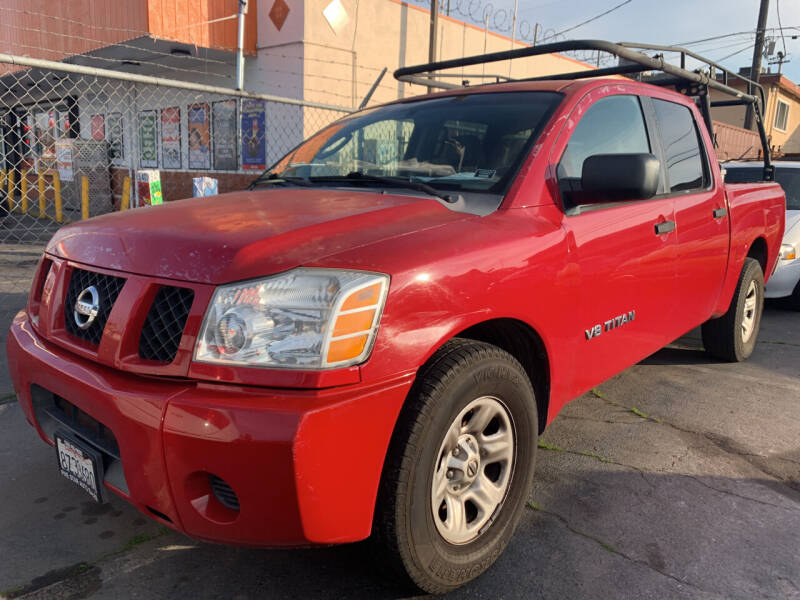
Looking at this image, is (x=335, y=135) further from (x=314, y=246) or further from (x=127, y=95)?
(x=127, y=95)

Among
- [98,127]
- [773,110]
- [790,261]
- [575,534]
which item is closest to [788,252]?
[790,261]

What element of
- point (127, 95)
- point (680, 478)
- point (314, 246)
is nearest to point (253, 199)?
point (314, 246)

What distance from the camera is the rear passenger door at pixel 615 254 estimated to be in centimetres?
253

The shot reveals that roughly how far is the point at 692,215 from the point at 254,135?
914 centimetres

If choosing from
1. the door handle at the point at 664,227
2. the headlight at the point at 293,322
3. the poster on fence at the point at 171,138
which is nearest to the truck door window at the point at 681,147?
the door handle at the point at 664,227

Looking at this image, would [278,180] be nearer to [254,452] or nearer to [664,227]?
[254,452]

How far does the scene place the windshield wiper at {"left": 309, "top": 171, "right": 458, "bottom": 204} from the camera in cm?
238

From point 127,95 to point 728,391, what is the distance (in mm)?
13064

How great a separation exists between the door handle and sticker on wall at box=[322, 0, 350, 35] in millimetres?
9058

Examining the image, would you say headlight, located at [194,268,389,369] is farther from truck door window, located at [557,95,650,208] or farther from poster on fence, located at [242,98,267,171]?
poster on fence, located at [242,98,267,171]

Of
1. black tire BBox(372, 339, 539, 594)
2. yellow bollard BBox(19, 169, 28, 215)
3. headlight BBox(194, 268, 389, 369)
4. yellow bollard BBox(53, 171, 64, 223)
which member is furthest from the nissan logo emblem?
yellow bollard BBox(53, 171, 64, 223)

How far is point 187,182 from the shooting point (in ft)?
39.5

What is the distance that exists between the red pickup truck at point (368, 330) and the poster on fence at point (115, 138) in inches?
486

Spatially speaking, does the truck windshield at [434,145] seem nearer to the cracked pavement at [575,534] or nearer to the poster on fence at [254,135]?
the cracked pavement at [575,534]
